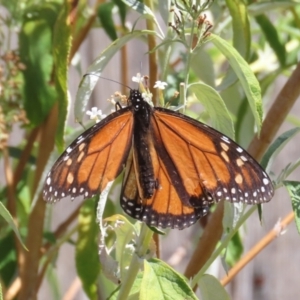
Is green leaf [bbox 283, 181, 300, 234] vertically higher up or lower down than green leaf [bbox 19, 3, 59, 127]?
lower down

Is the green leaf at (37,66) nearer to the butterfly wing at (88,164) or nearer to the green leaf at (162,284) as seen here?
the butterfly wing at (88,164)

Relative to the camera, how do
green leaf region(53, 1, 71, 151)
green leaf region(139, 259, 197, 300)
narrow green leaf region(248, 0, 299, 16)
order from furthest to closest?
narrow green leaf region(248, 0, 299, 16) < green leaf region(53, 1, 71, 151) < green leaf region(139, 259, 197, 300)

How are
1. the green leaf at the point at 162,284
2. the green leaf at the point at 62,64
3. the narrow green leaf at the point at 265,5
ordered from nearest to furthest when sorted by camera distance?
the green leaf at the point at 162,284
the green leaf at the point at 62,64
the narrow green leaf at the point at 265,5

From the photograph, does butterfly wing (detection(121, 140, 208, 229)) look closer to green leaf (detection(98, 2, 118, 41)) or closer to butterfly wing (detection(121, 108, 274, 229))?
butterfly wing (detection(121, 108, 274, 229))

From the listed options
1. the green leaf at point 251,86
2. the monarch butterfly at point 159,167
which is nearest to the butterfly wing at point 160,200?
the monarch butterfly at point 159,167

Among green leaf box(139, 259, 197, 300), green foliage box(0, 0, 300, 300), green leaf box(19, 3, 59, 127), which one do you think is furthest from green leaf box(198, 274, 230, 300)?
green leaf box(19, 3, 59, 127)

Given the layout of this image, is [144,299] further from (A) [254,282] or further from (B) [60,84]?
(A) [254,282]

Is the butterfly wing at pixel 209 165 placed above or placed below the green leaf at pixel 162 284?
above

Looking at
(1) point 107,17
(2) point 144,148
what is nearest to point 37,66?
(1) point 107,17
